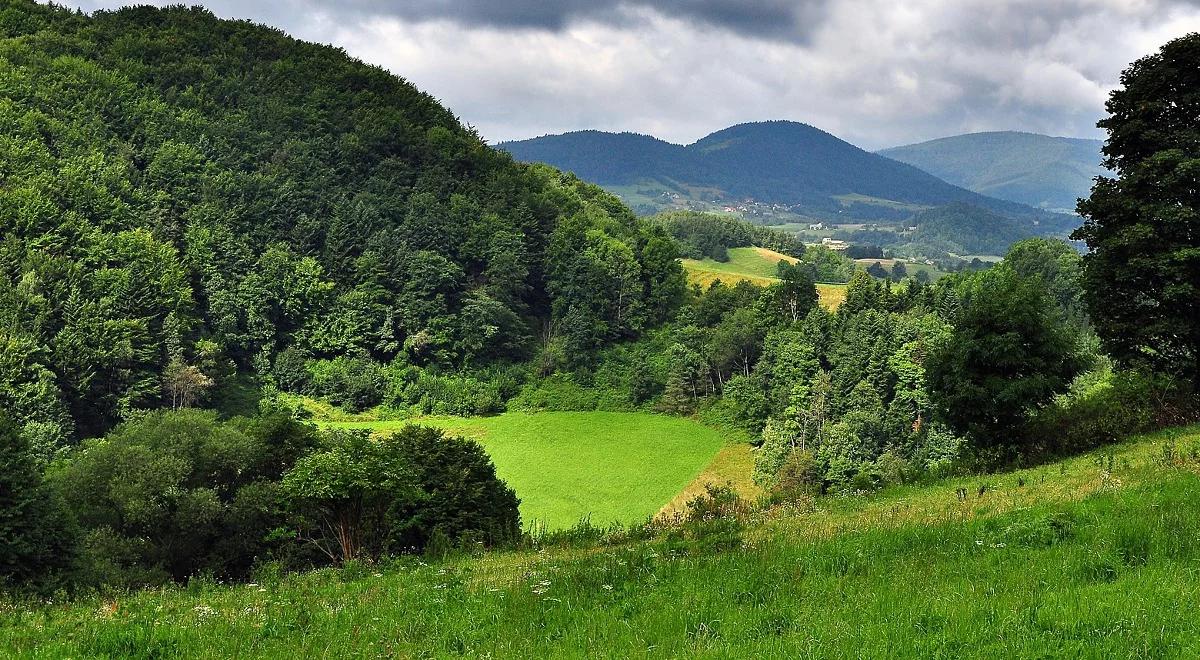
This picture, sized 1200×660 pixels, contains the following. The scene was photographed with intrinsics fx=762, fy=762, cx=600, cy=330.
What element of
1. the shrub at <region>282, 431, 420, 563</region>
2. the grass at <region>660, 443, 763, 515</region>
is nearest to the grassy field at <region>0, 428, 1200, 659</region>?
the shrub at <region>282, 431, 420, 563</region>

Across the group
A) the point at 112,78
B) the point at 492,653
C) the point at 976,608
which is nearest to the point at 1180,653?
the point at 976,608

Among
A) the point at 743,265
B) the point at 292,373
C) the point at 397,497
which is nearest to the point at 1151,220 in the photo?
the point at 397,497

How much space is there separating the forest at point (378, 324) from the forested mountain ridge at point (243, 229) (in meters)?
0.44

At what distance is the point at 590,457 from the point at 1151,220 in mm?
56040

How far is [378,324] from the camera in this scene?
10100cm

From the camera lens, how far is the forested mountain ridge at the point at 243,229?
76.8 metres

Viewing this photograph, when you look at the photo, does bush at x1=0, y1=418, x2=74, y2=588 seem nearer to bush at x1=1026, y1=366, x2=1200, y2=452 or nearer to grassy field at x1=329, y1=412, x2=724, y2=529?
grassy field at x1=329, y1=412, x2=724, y2=529

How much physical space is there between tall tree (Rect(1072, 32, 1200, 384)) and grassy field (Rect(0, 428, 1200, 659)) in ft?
40.1

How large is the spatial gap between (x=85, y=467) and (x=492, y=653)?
131 ft

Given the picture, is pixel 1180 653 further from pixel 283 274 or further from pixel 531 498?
pixel 283 274

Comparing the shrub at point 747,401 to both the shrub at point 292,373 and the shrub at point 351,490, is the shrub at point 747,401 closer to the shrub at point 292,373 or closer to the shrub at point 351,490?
the shrub at point 292,373

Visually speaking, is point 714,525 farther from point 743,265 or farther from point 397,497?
point 743,265

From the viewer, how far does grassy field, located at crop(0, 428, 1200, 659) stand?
23.3 feet

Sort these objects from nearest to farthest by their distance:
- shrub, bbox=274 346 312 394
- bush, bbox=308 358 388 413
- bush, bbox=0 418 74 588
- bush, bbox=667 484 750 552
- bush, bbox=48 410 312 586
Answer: bush, bbox=667 484 750 552 < bush, bbox=0 418 74 588 < bush, bbox=48 410 312 586 < bush, bbox=308 358 388 413 < shrub, bbox=274 346 312 394
